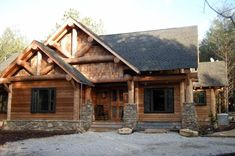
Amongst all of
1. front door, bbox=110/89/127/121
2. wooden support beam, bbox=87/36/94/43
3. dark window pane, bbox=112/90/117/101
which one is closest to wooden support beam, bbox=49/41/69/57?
wooden support beam, bbox=87/36/94/43

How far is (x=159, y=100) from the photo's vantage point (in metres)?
20.0

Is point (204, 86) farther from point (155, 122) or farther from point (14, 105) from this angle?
point (14, 105)

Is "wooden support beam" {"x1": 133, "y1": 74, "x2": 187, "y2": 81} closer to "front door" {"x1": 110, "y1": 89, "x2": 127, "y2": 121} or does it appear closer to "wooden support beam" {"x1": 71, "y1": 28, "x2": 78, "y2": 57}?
"front door" {"x1": 110, "y1": 89, "x2": 127, "y2": 121}

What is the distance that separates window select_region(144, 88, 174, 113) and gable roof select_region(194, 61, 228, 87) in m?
6.90

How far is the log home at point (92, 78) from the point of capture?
19156 mm

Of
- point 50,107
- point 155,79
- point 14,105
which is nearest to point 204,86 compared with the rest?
point 155,79

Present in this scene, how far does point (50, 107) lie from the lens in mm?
19703

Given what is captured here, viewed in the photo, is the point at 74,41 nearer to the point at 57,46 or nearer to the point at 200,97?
the point at 57,46

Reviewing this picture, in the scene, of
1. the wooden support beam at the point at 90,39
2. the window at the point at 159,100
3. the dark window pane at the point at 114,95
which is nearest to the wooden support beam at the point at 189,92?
the window at the point at 159,100

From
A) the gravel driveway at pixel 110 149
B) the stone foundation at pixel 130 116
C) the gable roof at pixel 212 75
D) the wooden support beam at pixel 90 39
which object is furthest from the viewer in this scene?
the gable roof at pixel 212 75

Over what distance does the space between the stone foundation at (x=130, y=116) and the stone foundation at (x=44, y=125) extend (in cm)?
265

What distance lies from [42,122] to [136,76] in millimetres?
6341

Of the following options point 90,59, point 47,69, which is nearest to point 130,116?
point 90,59

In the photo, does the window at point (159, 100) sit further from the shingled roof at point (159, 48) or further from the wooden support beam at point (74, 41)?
the wooden support beam at point (74, 41)
